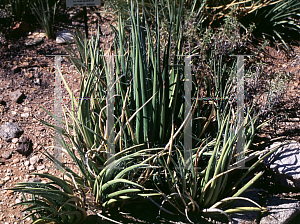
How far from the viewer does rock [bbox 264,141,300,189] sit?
5.93ft

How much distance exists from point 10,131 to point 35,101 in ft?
1.25

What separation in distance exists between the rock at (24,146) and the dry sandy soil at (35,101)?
0.04m

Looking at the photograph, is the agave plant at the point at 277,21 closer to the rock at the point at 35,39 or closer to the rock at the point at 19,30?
the rock at the point at 35,39

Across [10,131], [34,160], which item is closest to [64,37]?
[10,131]

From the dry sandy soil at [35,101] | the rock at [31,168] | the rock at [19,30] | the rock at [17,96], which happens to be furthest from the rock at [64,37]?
the rock at [31,168]

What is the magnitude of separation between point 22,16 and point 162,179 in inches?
109

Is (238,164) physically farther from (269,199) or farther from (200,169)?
(269,199)

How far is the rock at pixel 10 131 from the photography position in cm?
231

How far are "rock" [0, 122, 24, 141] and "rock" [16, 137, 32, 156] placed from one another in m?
0.10

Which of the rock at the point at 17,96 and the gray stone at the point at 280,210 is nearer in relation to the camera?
the gray stone at the point at 280,210

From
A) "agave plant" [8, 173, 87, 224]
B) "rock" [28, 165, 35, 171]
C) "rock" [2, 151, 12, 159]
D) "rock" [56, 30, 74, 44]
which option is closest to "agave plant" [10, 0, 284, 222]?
"agave plant" [8, 173, 87, 224]

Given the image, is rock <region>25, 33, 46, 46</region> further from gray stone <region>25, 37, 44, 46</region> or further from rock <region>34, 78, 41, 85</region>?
rock <region>34, 78, 41, 85</region>

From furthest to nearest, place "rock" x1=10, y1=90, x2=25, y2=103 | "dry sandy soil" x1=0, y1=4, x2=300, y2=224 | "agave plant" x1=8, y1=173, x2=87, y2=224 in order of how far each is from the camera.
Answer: "rock" x1=10, y1=90, x2=25, y2=103 → "dry sandy soil" x1=0, y1=4, x2=300, y2=224 → "agave plant" x1=8, y1=173, x2=87, y2=224

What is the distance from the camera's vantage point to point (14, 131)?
234 centimetres
